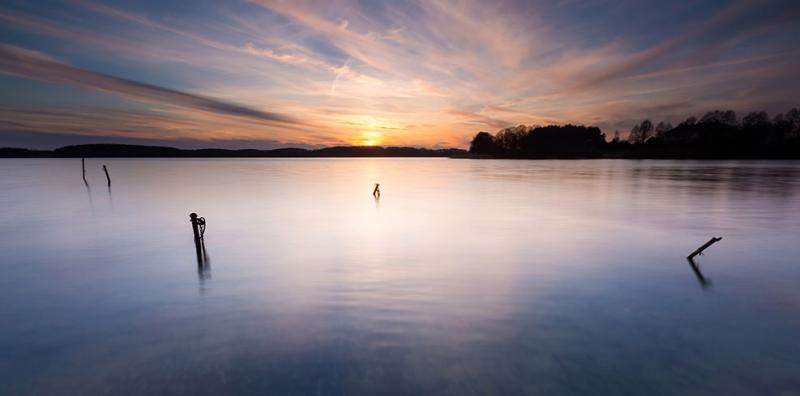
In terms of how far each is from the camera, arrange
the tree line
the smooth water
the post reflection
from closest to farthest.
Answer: the smooth water, the post reflection, the tree line

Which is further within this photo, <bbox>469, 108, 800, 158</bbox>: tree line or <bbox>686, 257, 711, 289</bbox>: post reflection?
<bbox>469, 108, 800, 158</bbox>: tree line

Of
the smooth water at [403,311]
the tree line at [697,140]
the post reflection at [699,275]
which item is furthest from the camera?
the tree line at [697,140]

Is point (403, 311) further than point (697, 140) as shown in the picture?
No

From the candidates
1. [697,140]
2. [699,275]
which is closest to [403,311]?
[699,275]

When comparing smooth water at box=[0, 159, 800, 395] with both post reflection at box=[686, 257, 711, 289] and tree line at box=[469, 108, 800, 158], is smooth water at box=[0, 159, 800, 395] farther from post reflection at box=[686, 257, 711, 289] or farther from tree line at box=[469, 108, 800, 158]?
tree line at box=[469, 108, 800, 158]

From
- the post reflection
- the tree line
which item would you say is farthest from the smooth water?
the tree line

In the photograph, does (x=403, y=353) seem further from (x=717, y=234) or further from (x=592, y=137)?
(x=592, y=137)

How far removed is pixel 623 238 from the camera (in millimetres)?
17422

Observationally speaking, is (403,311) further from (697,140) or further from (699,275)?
(697,140)

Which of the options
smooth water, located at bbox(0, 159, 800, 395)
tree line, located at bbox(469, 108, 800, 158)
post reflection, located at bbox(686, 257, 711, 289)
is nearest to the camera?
smooth water, located at bbox(0, 159, 800, 395)

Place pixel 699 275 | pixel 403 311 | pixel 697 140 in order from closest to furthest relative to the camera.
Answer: pixel 403 311 → pixel 699 275 → pixel 697 140

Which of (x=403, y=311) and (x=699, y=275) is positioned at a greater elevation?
(x=403, y=311)

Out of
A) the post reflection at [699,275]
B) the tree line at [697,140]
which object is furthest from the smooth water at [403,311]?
the tree line at [697,140]

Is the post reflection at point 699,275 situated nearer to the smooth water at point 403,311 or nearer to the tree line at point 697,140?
the smooth water at point 403,311
